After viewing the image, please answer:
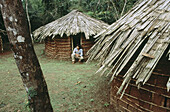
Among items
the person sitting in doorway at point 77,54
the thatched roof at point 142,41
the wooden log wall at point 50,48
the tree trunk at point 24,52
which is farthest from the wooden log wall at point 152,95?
the wooden log wall at point 50,48

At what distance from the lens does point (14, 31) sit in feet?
7.16

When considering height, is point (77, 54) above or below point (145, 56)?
below

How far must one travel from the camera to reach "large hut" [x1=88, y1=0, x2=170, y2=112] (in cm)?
241

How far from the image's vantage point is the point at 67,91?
5.29 metres

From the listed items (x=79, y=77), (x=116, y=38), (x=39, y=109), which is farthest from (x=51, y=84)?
(x=116, y=38)

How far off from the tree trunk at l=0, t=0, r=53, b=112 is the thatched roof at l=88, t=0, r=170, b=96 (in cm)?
136

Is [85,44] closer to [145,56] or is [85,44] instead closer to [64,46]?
[64,46]

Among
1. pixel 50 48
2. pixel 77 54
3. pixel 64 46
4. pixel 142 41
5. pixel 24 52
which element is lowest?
pixel 77 54

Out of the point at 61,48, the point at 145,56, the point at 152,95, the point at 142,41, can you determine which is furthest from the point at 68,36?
the point at 145,56

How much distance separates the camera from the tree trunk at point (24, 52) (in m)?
2.13

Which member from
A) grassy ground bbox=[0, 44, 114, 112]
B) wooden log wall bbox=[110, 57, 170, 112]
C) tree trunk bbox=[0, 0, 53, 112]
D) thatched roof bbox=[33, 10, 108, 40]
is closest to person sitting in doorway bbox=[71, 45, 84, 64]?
thatched roof bbox=[33, 10, 108, 40]

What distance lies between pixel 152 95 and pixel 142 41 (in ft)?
4.52

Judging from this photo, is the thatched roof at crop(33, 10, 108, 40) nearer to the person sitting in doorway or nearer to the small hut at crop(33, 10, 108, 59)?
the small hut at crop(33, 10, 108, 59)

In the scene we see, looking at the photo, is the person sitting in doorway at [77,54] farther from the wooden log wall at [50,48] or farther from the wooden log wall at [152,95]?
the wooden log wall at [152,95]
